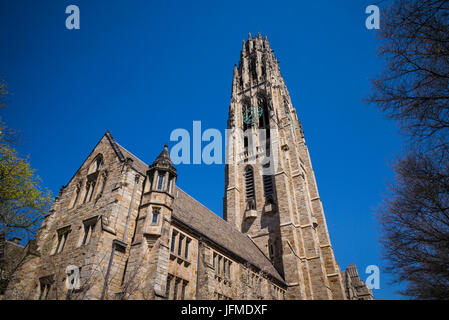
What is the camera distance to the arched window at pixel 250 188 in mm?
31688

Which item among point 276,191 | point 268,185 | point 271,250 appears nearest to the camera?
point 271,250

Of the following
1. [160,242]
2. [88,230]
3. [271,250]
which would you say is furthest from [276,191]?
[88,230]

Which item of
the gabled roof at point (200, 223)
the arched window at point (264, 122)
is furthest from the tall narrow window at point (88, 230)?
the arched window at point (264, 122)

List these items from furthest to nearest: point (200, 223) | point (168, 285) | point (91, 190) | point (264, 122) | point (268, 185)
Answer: point (264, 122), point (268, 185), point (200, 223), point (91, 190), point (168, 285)

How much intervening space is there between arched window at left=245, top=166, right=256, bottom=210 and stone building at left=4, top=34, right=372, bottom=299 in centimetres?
28

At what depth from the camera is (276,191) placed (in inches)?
1208

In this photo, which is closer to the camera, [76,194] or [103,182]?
[103,182]

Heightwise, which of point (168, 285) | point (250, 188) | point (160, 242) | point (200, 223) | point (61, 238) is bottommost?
point (168, 285)

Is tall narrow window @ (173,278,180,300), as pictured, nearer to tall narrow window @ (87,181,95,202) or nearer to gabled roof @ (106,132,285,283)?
gabled roof @ (106,132,285,283)

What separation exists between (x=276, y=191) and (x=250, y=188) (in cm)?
404

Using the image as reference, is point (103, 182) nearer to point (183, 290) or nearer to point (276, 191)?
point (183, 290)

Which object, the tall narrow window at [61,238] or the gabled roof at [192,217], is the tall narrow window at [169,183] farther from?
the tall narrow window at [61,238]

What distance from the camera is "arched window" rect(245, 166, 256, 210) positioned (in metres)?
31.7
